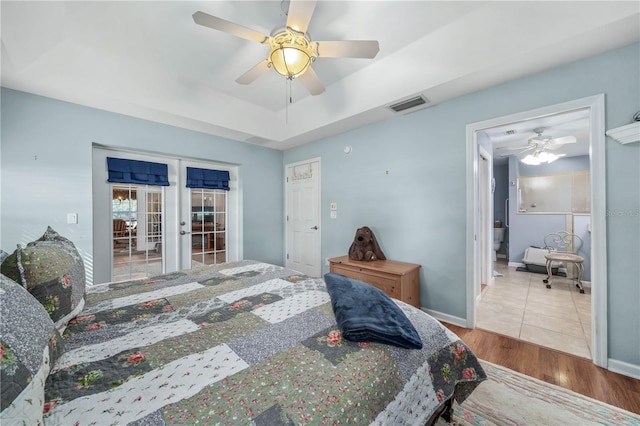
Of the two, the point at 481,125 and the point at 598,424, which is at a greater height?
the point at 481,125

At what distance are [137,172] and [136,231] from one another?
0.76 metres

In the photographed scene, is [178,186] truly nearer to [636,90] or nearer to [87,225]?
[87,225]

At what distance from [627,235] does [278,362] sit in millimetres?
2632

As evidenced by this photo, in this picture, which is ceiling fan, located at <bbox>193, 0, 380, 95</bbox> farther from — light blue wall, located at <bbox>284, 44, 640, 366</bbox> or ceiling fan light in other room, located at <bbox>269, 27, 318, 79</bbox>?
light blue wall, located at <bbox>284, 44, 640, 366</bbox>

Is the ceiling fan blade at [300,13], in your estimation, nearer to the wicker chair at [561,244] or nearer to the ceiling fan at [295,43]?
the ceiling fan at [295,43]

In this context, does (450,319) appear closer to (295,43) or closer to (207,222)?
(295,43)

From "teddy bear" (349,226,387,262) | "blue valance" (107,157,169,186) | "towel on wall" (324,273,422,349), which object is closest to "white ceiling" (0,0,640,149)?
"blue valance" (107,157,169,186)

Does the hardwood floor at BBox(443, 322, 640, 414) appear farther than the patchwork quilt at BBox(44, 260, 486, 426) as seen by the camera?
Yes

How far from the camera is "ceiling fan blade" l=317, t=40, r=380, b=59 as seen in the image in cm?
179

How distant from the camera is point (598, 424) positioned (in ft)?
4.81

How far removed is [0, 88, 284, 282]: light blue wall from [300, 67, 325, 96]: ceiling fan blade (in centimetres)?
210

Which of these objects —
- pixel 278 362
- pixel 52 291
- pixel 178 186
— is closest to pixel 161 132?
pixel 178 186

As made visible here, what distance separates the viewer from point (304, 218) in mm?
4387

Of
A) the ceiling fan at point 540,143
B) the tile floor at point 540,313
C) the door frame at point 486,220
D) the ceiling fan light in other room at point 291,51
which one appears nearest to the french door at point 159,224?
the ceiling fan light in other room at point 291,51
